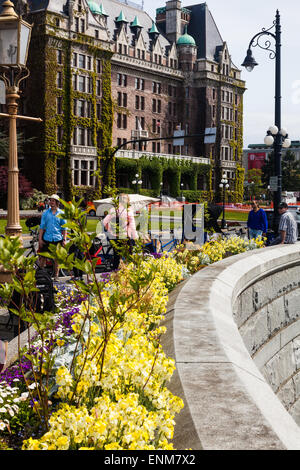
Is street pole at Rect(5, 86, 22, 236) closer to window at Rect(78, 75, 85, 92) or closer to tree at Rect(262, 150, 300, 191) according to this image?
window at Rect(78, 75, 85, 92)

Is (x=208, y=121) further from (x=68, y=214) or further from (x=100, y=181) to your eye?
(x=68, y=214)

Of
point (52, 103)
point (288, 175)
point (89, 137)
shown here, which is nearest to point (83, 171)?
point (89, 137)

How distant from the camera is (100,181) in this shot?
56.3 m

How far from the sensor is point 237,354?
382cm

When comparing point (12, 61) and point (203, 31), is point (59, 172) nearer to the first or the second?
point (203, 31)

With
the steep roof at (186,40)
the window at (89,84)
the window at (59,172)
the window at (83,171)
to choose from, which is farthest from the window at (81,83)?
the steep roof at (186,40)

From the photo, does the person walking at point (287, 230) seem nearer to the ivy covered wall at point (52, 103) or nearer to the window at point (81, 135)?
the ivy covered wall at point (52, 103)

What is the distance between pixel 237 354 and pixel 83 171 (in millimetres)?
53412

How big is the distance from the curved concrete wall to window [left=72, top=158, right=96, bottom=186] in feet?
153

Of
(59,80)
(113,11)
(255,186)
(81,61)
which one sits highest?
(113,11)

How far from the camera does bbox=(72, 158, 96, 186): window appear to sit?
2164 inches

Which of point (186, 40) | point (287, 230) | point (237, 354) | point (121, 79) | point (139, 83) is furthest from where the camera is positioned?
point (186, 40)

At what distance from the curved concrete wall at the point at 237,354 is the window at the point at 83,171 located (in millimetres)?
46633
